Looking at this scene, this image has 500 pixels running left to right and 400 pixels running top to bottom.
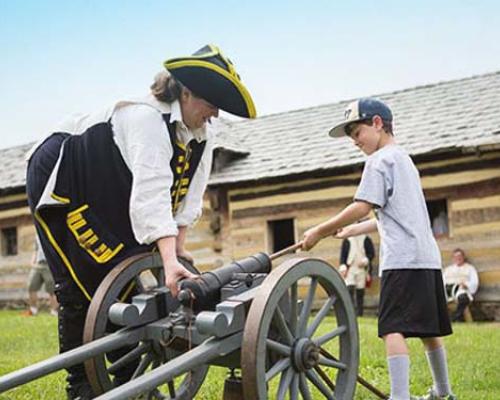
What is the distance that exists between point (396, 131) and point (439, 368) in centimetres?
1021

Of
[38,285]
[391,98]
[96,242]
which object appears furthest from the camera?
[391,98]

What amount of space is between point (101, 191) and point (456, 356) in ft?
11.6

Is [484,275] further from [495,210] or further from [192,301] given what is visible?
[192,301]

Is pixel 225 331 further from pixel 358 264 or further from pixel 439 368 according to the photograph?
pixel 358 264

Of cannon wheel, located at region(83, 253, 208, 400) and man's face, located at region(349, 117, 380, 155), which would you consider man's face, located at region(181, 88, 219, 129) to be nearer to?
cannon wheel, located at region(83, 253, 208, 400)

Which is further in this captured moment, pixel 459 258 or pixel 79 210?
pixel 459 258

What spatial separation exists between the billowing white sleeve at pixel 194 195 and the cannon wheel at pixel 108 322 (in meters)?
0.31

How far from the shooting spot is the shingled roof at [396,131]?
41.1ft

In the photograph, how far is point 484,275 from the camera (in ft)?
39.8

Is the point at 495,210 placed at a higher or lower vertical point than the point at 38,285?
higher

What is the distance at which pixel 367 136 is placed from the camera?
13.0ft

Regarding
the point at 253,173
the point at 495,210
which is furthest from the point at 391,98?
the point at 495,210

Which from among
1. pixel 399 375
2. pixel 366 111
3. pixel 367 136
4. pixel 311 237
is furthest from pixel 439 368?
pixel 366 111

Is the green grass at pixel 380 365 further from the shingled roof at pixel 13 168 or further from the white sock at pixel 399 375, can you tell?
the shingled roof at pixel 13 168
